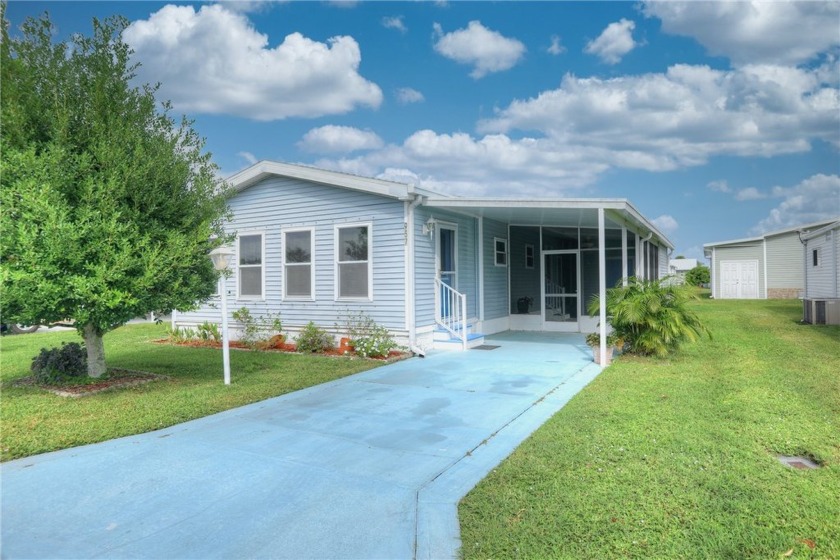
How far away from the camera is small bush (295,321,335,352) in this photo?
405 inches

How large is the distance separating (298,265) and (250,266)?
153 centimetres

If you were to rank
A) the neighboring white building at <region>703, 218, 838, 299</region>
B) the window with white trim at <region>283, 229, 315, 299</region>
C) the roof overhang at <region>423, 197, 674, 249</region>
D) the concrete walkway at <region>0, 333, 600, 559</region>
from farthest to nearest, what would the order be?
the neighboring white building at <region>703, 218, 838, 299</region> → the window with white trim at <region>283, 229, 315, 299</region> → the roof overhang at <region>423, 197, 674, 249</region> → the concrete walkway at <region>0, 333, 600, 559</region>

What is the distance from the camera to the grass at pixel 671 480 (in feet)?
9.09

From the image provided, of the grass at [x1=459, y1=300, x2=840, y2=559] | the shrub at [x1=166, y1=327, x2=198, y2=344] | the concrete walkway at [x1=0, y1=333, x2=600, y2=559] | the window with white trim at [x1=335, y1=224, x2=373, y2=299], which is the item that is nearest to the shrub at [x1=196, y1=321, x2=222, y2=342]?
the shrub at [x1=166, y1=327, x2=198, y2=344]

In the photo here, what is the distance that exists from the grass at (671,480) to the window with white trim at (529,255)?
7.23m

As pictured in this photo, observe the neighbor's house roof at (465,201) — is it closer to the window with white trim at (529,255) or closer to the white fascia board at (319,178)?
the white fascia board at (319,178)

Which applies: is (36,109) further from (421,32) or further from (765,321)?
(765,321)

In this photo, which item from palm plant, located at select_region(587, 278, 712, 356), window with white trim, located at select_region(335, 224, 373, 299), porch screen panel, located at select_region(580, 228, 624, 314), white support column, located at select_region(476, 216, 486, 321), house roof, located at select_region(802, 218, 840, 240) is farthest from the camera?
house roof, located at select_region(802, 218, 840, 240)

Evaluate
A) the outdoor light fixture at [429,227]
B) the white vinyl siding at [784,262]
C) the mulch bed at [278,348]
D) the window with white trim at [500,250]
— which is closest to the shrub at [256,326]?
the mulch bed at [278,348]

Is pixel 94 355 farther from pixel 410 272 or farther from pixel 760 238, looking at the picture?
pixel 760 238

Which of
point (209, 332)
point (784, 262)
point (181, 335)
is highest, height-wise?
point (784, 262)

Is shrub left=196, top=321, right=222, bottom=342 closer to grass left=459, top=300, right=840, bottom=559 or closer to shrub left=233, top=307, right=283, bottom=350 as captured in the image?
shrub left=233, top=307, right=283, bottom=350

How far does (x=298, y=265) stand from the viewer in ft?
36.0

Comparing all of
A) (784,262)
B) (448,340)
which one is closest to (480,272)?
(448,340)
